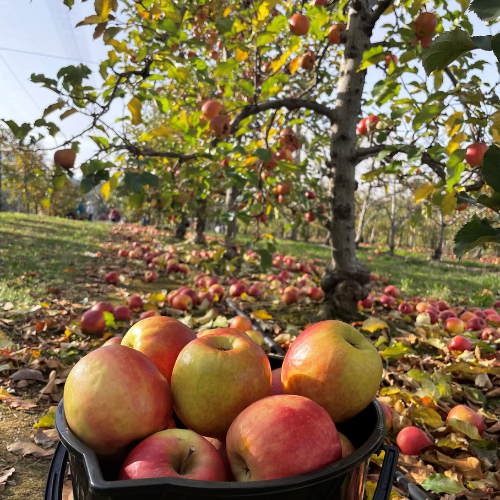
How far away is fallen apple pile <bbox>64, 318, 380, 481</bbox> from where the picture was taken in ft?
2.37

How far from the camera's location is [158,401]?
86 centimetres

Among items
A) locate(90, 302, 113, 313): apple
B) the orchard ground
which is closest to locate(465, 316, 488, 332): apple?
the orchard ground

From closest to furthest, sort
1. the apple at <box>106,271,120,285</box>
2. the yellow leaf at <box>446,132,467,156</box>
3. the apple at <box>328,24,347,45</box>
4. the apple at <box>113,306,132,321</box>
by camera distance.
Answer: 1. the yellow leaf at <box>446,132,467,156</box>
2. the apple at <box>113,306,132,321</box>
3. the apple at <box>328,24,347,45</box>
4. the apple at <box>106,271,120,285</box>

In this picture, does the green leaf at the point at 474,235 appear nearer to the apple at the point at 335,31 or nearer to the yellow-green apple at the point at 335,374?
the yellow-green apple at the point at 335,374

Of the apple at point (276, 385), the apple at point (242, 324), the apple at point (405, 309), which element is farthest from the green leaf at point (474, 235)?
the apple at point (405, 309)

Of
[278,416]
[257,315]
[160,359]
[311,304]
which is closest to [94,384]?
[160,359]

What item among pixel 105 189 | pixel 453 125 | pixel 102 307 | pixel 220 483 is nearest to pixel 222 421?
pixel 220 483

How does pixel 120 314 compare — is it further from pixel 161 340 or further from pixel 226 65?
pixel 161 340

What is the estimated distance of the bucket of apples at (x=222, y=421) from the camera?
2.14 feet

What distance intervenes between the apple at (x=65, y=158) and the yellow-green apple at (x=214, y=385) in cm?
202

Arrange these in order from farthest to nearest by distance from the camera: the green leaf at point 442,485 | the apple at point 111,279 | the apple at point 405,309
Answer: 1. the apple at point 111,279
2. the apple at point 405,309
3. the green leaf at point 442,485

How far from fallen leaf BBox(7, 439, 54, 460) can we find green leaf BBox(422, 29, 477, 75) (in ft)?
6.49

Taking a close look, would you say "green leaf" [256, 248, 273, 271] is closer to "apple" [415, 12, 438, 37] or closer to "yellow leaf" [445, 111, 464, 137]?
"yellow leaf" [445, 111, 464, 137]

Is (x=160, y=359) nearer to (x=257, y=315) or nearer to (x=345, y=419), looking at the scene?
(x=345, y=419)
